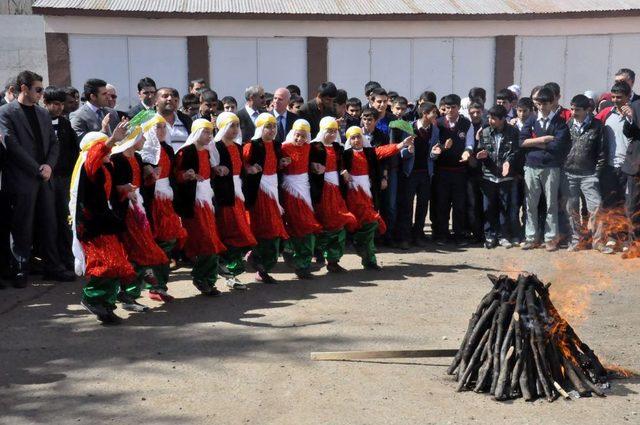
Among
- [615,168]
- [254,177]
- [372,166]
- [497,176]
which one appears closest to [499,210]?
[497,176]

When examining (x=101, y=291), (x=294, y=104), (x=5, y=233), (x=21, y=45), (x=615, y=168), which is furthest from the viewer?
(x=21, y=45)

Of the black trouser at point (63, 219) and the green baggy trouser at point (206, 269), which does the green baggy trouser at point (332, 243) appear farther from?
the black trouser at point (63, 219)

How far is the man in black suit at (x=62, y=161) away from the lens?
8602 millimetres

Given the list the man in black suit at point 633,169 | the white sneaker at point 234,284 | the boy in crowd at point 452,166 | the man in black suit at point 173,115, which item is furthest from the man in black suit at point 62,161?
the man in black suit at point 633,169

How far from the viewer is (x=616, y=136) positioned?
974cm

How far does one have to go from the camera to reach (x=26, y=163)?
809 cm

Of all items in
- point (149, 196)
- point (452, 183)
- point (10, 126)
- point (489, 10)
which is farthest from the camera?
point (489, 10)

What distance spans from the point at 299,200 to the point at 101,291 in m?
2.60

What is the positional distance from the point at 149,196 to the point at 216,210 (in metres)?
0.75

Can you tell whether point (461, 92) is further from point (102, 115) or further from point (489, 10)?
point (102, 115)

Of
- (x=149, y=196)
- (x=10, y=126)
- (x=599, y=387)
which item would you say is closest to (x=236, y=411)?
(x=599, y=387)

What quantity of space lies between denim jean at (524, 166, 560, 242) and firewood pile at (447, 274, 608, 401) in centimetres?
495

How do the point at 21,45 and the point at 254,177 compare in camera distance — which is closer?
the point at 254,177

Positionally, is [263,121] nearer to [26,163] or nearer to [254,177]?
[254,177]
